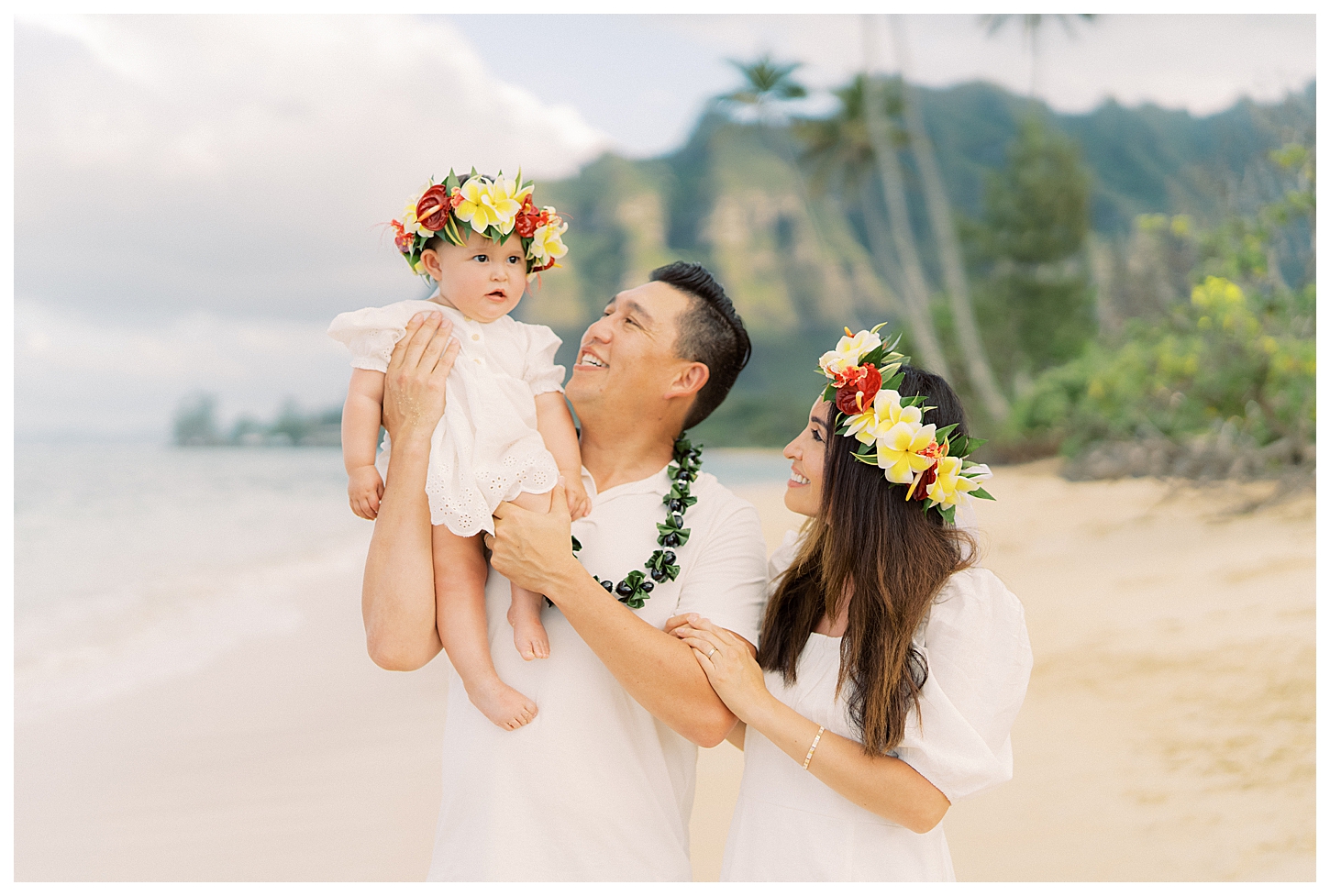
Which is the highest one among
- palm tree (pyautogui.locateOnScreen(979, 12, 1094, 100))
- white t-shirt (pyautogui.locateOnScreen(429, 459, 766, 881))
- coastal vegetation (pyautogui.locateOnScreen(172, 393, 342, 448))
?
palm tree (pyautogui.locateOnScreen(979, 12, 1094, 100))

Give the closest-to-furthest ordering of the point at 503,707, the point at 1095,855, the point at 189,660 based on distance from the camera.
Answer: the point at 503,707 < the point at 1095,855 < the point at 189,660

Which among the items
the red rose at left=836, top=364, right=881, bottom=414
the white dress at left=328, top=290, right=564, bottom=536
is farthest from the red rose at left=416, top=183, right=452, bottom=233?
the red rose at left=836, top=364, right=881, bottom=414

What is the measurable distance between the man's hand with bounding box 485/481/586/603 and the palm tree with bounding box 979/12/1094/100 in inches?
1012

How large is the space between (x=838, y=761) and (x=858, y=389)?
85cm

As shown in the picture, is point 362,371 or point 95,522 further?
point 95,522

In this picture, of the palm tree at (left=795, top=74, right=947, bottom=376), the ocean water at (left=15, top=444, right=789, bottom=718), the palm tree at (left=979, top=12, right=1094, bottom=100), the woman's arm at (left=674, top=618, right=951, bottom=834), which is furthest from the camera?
the palm tree at (left=979, top=12, right=1094, bottom=100)

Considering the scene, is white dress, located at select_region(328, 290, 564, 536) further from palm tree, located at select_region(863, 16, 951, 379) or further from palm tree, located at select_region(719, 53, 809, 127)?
palm tree, located at select_region(719, 53, 809, 127)

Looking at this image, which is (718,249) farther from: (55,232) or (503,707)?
(503,707)

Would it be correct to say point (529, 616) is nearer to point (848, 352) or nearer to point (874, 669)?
point (874, 669)

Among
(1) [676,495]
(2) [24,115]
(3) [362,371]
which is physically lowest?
(1) [676,495]

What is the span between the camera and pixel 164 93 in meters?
24.2

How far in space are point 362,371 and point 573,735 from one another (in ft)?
3.54

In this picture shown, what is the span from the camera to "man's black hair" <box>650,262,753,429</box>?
2.81 meters

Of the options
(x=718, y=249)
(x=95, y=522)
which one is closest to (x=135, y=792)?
(x=95, y=522)
